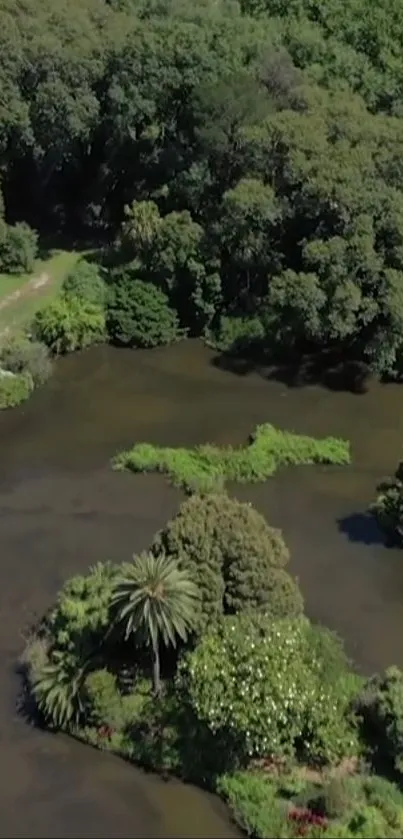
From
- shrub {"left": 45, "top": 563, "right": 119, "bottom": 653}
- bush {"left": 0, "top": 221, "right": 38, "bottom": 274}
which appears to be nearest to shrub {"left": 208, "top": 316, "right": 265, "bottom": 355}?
bush {"left": 0, "top": 221, "right": 38, "bottom": 274}

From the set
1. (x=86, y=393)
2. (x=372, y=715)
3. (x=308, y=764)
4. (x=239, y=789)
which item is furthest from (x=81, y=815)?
(x=86, y=393)

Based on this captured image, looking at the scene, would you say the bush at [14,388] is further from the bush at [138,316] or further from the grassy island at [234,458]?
the grassy island at [234,458]

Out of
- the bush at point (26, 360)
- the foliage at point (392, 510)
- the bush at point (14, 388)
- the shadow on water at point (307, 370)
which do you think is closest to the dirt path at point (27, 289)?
the bush at point (26, 360)

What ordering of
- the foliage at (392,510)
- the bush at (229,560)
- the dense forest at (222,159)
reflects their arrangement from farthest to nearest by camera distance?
the dense forest at (222,159)
the foliage at (392,510)
the bush at (229,560)

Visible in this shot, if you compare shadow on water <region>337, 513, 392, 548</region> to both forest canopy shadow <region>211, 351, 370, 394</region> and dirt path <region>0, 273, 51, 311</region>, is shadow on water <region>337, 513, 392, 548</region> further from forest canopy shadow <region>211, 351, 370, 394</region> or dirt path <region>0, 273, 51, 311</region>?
dirt path <region>0, 273, 51, 311</region>

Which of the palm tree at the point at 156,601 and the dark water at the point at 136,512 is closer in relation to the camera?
the dark water at the point at 136,512

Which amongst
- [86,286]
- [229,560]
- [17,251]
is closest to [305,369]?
[86,286]

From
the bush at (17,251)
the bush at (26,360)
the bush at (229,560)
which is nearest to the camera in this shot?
the bush at (229,560)
